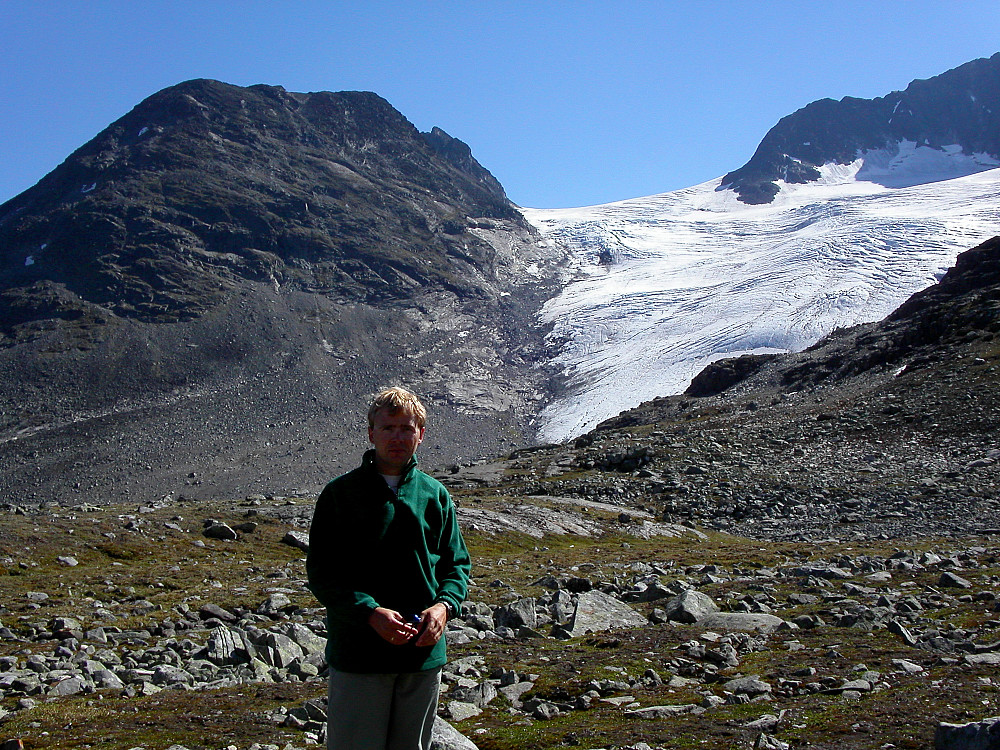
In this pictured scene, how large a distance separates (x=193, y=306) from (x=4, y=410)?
34179 mm

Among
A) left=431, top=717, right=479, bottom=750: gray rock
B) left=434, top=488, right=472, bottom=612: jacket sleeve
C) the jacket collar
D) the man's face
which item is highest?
the man's face

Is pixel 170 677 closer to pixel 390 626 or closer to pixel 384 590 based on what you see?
pixel 384 590

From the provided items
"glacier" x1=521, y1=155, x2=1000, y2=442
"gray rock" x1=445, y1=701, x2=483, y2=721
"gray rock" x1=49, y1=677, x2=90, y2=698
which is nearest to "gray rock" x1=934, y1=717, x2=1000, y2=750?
"gray rock" x1=445, y1=701, x2=483, y2=721

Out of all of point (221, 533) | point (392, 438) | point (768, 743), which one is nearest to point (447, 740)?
point (768, 743)

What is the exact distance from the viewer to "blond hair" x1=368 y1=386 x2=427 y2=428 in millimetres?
5348

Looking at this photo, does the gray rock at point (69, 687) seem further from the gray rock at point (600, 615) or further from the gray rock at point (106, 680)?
the gray rock at point (600, 615)

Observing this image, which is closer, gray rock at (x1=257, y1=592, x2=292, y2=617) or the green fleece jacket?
the green fleece jacket

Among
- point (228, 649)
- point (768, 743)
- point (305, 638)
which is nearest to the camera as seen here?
point (768, 743)

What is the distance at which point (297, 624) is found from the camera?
13156 millimetres

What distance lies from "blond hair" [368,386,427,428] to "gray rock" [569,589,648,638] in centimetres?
864

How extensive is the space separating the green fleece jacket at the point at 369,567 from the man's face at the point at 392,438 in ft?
0.36

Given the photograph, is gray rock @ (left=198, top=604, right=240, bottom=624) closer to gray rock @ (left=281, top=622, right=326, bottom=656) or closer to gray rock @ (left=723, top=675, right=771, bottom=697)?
gray rock @ (left=281, top=622, right=326, bottom=656)

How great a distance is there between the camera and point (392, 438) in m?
5.32

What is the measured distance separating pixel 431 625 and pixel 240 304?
426 ft
